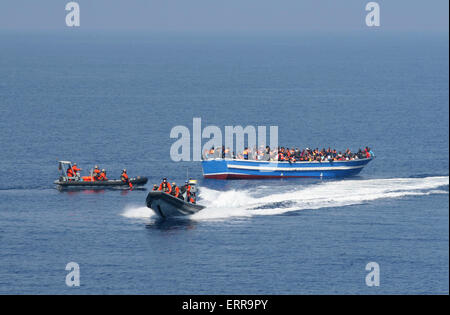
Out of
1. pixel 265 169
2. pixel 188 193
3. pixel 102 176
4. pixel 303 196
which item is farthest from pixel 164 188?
pixel 265 169

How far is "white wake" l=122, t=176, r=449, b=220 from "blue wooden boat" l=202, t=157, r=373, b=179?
2.62 metres

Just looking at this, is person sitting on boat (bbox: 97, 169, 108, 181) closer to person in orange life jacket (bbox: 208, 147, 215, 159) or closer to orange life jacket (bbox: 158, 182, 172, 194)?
orange life jacket (bbox: 158, 182, 172, 194)

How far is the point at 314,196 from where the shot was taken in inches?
4269

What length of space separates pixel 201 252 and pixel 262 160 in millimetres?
32121

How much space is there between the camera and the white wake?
335 feet

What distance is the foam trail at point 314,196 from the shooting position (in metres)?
103

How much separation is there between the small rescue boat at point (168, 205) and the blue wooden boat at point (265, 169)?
57.3ft

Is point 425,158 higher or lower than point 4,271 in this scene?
higher

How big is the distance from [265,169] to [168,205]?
22624mm

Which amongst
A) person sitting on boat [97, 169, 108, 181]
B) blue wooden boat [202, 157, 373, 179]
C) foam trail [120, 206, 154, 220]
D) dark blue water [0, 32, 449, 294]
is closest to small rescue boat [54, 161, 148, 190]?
person sitting on boat [97, 169, 108, 181]

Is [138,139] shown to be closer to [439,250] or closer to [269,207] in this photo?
Answer: [269,207]

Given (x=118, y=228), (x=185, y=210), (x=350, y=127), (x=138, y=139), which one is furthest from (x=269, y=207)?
(x=350, y=127)

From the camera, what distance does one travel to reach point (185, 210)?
9956 cm

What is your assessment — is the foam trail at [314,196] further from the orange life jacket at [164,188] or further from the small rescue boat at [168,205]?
the orange life jacket at [164,188]
